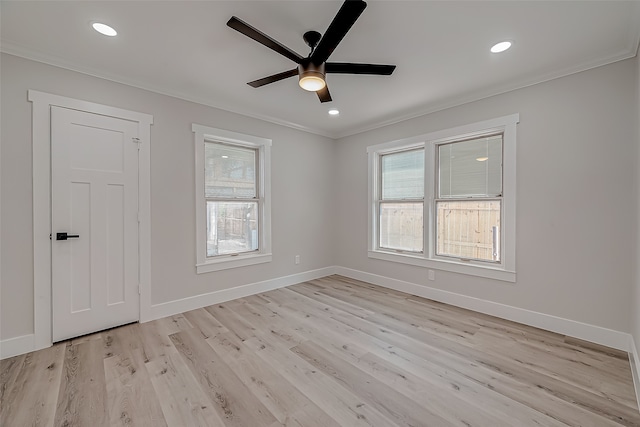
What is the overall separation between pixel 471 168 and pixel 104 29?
3946 millimetres

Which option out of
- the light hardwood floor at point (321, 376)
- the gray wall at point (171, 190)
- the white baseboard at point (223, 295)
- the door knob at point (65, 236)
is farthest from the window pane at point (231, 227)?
the door knob at point (65, 236)

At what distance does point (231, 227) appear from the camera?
12.9ft

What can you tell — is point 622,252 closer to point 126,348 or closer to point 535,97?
point 535,97

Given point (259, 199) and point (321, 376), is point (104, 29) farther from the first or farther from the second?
point (321, 376)

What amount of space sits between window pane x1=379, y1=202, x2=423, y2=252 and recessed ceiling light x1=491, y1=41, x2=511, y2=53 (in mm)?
2080

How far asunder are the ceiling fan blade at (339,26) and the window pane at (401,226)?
2758mm

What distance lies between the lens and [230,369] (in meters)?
2.18

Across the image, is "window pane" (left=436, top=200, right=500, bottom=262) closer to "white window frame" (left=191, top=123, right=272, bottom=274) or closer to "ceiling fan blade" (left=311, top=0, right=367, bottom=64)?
"white window frame" (left=191, top=123, right=272, bottom=274)

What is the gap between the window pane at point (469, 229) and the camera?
3316mm

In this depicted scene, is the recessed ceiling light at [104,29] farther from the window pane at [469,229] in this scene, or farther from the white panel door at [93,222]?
the window pane at [469,229]

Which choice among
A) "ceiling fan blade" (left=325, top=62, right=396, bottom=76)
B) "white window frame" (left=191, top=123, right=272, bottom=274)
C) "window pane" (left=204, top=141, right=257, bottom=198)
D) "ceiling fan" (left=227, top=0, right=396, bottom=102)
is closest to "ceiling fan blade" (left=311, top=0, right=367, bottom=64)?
"ceiling fan" (left=227, top=0, right=396, bottom=102)

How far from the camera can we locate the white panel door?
257 centimetres

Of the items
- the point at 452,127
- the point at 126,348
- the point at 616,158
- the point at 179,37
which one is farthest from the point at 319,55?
the point at 126,348

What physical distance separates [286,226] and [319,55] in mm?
2882
